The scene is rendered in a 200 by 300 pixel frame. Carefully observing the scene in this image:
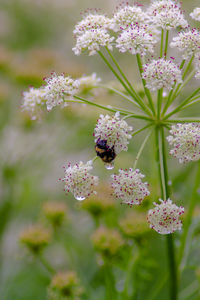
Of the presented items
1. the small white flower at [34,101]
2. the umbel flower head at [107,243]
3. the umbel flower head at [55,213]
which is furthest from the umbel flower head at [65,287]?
the small white flower at [34,101]

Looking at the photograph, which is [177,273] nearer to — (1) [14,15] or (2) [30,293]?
(2) [30,293]

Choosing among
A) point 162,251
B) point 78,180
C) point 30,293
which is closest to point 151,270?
point 162,251

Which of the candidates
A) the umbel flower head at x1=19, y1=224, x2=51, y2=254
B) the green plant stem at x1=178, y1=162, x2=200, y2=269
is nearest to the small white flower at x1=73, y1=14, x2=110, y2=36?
the green plant stem at x1=178, y1=162, x2=200, y2=269

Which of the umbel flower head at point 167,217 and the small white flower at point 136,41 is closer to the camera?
the umbel flower head at point 167,217

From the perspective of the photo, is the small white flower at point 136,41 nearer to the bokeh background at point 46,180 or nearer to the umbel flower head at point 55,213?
the bokeh background at point 46,180

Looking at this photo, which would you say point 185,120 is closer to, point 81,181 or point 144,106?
point 144,106

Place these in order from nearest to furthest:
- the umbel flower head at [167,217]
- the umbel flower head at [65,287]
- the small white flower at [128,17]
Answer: the umbel flower head at [167,217], the small white flower at [128,17], the umbel flower head at [65,287]

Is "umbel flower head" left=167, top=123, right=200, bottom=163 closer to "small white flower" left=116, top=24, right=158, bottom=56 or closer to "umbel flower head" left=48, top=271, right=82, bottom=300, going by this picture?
"small white flower" left=116, top=24, right=158, bottom=56
